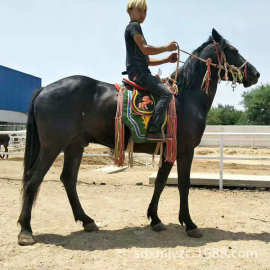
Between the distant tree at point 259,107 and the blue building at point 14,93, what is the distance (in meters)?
32.4

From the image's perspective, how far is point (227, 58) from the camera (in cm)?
427

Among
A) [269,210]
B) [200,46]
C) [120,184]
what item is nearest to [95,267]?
[200,46]

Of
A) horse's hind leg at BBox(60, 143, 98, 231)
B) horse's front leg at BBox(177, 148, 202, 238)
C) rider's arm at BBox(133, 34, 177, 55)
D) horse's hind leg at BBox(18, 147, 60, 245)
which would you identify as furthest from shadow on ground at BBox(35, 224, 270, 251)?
rider's arm at BBox(133, 34, 177, 55)

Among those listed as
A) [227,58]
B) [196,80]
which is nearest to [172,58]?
[196,80]

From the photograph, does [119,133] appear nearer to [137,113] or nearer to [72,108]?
[137,113]

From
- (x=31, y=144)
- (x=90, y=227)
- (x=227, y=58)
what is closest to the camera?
(x=31, y=144)

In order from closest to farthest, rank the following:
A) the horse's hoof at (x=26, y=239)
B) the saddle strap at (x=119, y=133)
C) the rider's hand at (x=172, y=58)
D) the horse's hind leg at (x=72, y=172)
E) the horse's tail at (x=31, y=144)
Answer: the horse's hoof at (x=26, y=239)
the saddle strap at (x=119, y=133)
the horse's tail at (x=31, y=144)
the horse's hind leg at (x=72, y=172)
the rider's hand at (x=172, y=58)

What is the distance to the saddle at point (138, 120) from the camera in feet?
12.2

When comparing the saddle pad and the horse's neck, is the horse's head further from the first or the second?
the saddle pad

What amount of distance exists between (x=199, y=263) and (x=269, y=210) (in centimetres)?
285

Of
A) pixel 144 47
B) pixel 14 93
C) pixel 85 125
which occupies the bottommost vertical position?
pixel 85 125

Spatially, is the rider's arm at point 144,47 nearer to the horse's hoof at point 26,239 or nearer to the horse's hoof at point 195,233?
the horse's hoof at point 195,233

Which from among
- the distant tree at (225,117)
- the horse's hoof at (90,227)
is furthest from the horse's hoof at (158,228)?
the distant tree at (225,117)

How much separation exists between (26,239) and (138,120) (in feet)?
6.44
